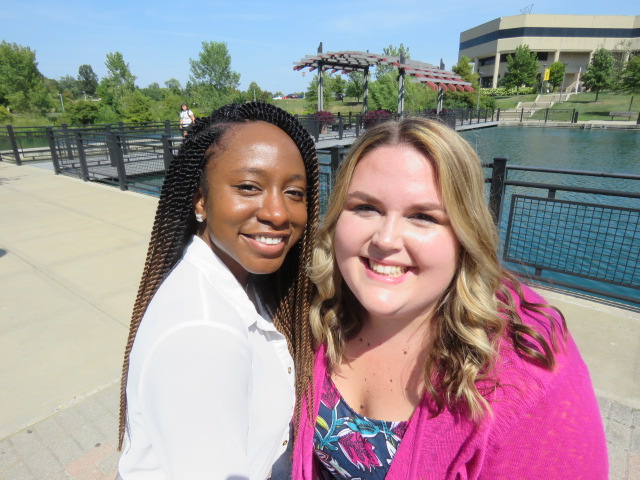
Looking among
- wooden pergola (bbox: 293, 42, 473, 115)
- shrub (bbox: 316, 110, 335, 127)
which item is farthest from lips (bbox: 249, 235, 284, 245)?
shrub (bbox: 316, 110, 335, 127)

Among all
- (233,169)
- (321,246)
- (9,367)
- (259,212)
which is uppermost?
(233,169)

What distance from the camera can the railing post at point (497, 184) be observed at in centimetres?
432

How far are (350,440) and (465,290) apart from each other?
2.14 feet

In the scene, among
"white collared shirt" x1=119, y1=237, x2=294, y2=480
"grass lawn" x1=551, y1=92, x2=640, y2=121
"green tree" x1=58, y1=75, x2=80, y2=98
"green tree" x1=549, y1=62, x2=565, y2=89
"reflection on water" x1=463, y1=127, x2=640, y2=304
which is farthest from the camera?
"green tree" x1=58, y1=75, x2=80, y2=98

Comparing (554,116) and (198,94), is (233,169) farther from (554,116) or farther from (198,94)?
(198,94)

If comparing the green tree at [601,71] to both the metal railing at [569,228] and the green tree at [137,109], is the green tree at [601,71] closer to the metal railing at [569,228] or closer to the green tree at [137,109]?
the green tree at [137,109]

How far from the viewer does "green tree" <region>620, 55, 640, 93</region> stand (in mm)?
39844

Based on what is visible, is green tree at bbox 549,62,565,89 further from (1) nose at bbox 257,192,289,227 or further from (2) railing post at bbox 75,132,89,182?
(1) nose at bbox 257,192,289,227

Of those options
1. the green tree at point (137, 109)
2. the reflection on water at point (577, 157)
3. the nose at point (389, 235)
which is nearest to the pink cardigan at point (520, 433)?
the nose at point (389, 235)

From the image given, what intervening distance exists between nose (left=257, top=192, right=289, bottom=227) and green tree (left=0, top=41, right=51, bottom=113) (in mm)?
33131

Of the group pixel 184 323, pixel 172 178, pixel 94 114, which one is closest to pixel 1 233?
pixel 172 178

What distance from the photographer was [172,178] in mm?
1392

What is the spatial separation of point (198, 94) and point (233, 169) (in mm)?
49266

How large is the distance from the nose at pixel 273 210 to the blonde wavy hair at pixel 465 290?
25cm
